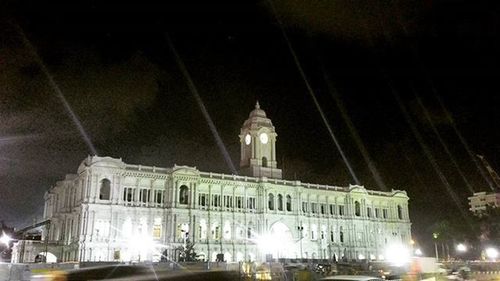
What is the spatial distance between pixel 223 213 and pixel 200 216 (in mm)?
3765

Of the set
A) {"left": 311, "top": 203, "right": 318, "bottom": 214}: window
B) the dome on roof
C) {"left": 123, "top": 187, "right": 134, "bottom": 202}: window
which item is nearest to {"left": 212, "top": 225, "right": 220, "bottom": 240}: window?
{"left": 123, "top": 187, "right": 134, "bottom": 202}: window

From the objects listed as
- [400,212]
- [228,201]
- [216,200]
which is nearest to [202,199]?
[216,200]

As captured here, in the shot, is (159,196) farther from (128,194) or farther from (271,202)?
(271,202)

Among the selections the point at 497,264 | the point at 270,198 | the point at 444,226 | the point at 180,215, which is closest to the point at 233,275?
the point at 497,264

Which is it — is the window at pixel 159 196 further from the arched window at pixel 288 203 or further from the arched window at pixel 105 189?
the arched window at pixel 288 203

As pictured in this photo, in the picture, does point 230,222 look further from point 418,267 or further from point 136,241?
point 418,267

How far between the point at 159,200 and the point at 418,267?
38167 mm

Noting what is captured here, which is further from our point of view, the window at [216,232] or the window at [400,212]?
the window at [400,212]

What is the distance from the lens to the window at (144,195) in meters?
60.5

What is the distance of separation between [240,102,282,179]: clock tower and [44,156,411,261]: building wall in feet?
13.5

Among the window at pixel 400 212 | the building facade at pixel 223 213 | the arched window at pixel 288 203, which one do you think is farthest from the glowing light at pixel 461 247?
the arched window at pixel 288 203

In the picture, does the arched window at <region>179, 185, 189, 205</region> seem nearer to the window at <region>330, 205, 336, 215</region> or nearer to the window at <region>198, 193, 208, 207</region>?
the window at <region>198, 193, 208, 207</region>

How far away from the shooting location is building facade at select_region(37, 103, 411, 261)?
2248 inches

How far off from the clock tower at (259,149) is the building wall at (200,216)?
13.5 ft
